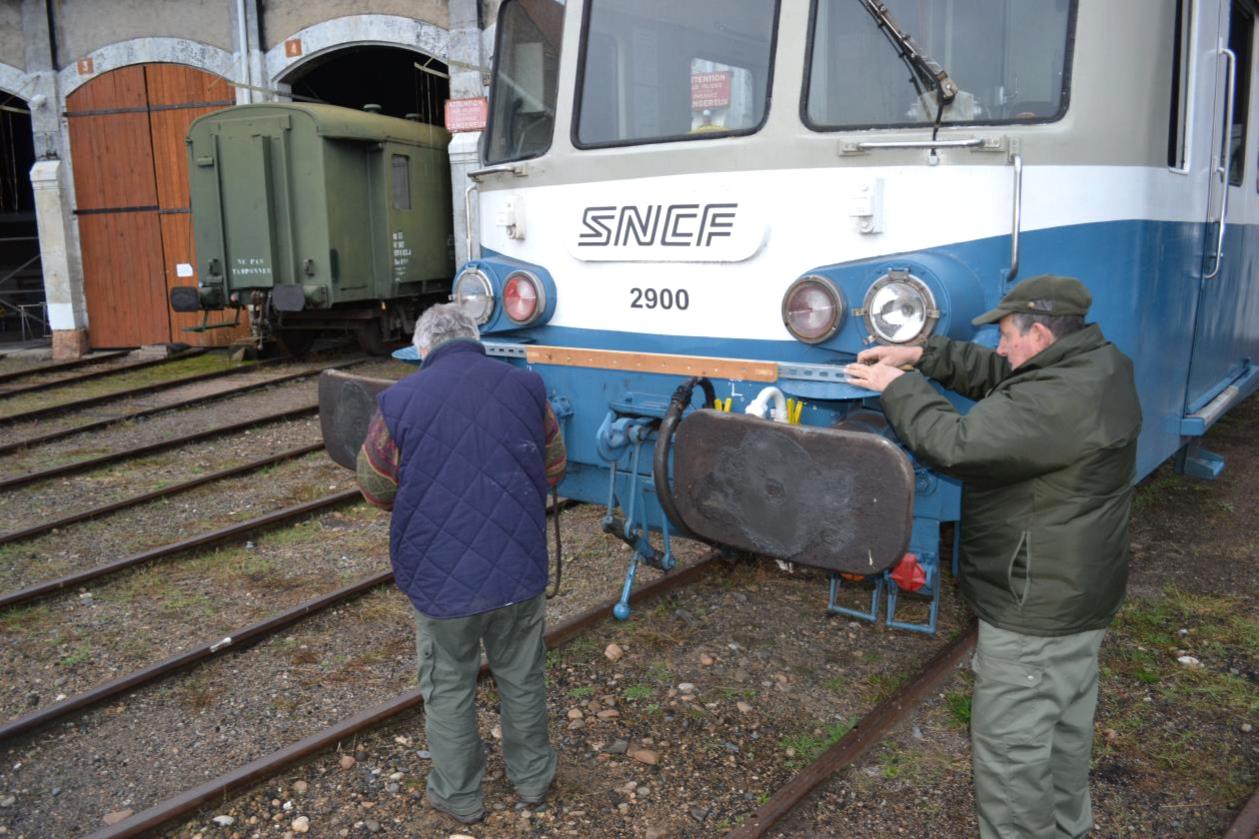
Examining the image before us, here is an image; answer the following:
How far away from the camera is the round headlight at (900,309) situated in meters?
3.42

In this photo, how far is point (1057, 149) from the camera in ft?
11.4

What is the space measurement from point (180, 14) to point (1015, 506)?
14.6m

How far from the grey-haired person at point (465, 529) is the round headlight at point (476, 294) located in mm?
1343

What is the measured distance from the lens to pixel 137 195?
48.0 ft

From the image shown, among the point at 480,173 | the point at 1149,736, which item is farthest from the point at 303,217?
the point at 1149,736

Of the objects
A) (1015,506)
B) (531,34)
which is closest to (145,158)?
(531,34)

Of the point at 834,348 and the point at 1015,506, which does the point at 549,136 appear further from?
the point at 1015,506

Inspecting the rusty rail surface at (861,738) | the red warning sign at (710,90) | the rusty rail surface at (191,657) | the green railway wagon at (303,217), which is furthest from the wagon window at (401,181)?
the rusty rail surface at (861,738)

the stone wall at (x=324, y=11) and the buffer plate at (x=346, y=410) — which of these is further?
the stone wall at (x=324, y=11)

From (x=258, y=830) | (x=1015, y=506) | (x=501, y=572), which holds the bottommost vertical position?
(x=258, y=830)

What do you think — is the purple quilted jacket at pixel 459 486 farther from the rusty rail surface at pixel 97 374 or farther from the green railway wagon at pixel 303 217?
the rusty rail surface at pixel 97 374

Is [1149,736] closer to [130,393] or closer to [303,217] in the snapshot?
[130,393]

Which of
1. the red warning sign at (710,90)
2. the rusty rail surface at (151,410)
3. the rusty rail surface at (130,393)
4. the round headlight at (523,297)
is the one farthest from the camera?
the rusty rail surface at (130,393)

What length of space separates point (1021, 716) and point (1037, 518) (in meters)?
0.55
